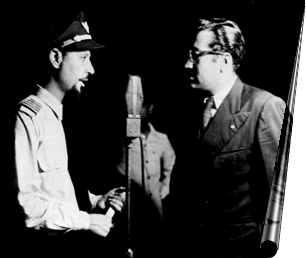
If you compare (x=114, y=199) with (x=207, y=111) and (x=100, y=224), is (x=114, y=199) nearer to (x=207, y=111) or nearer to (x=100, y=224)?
(x=100, y=224)

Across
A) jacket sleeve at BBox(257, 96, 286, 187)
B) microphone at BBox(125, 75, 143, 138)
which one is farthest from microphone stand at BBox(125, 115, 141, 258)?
jacket sleeve at BBox(257, 96, 286, 187)

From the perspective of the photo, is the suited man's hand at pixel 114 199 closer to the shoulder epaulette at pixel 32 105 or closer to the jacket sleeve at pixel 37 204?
the jacket sleeve at pixel 37 204

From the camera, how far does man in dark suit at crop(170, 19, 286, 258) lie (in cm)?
205

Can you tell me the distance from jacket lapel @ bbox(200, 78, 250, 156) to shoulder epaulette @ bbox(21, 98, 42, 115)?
0.71 metres

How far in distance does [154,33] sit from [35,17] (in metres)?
0.51

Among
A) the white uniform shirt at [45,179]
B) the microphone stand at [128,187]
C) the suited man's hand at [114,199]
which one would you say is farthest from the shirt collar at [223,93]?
the white uniform shirt at [45,179]

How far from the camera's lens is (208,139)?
6.89 ft

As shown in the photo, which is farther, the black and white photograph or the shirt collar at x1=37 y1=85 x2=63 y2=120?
the shirt collar at x1=37 y1=85 x2=63 y2=120

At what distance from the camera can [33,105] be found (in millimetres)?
2182

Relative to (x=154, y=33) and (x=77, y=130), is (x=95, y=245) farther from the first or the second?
(x=154, y=33)

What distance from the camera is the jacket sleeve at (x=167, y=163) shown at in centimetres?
210

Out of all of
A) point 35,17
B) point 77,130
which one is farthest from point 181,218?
point 35,17

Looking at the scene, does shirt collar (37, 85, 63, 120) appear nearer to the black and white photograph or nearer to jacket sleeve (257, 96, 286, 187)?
the black and white photograph

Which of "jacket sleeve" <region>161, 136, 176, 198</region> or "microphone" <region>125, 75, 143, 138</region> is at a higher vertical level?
"microphone" <region>125, 75, 143, 138</region>
